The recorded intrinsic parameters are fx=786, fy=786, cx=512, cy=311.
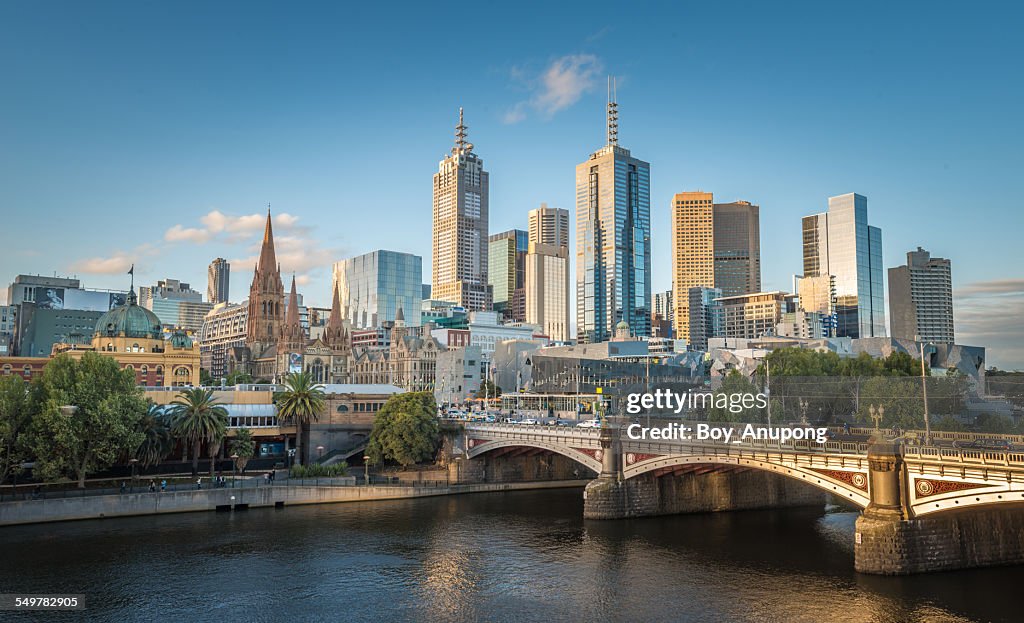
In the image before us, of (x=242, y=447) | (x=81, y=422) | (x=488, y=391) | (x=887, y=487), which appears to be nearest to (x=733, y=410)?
(x=887, y=487)

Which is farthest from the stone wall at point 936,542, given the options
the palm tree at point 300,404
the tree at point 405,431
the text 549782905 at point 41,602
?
the palm tree at point 300,404

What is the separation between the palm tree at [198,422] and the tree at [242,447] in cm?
245

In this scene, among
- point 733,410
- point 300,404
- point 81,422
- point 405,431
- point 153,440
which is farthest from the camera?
point 300,404

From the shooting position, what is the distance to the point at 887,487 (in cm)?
5569

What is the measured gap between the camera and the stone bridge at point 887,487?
5238 cm

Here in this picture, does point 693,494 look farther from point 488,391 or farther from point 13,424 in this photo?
point 488,391

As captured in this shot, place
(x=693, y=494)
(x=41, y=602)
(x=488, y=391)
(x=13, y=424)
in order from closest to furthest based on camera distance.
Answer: (x=41, y=602) → (x=693, y=494) → (x=13, y=424) → (x=488, y=391)

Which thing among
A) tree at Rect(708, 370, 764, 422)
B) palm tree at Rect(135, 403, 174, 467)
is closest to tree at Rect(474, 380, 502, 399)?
palm tree at Rect(135, 403, 174, 467)

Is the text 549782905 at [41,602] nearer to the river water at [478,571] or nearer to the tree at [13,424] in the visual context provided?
the river water at [478,571]

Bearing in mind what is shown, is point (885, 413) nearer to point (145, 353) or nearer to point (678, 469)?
point (678, 469)

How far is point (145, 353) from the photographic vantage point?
166 meters

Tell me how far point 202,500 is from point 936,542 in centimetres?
7280

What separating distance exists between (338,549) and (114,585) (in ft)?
60.2

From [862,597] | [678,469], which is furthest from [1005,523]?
[678,469]
